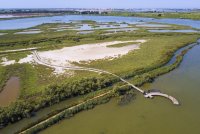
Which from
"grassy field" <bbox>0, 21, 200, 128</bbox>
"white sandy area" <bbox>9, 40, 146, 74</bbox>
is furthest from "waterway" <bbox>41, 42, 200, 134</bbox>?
"white sandy area" <bbox>9, 40, 146, 74</bbox>

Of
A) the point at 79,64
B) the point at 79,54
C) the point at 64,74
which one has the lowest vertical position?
the point at 64,74

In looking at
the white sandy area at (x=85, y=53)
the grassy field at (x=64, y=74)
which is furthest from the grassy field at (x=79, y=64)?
the white sandy area at (x=85, y=53)

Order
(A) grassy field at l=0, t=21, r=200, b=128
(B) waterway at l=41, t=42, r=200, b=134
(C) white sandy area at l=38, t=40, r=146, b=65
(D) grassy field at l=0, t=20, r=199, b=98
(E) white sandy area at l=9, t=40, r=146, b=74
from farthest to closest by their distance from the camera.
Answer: (C) white sandy area at l=38, t=40, r=146, b=65 → (E) white sandy area at l=9, t=40, r=146, b=74 → (D) grassy field at l=0, t=20, r=199, b=98 → (A) grassy field at l=0, t=21, r=200, b=128 → (B) waterway at l=41, t=42, r=200, b=134

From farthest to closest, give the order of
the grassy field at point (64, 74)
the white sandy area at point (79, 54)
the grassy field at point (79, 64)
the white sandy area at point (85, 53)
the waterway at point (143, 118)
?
the white sandy area at point (85, 53) < the white sandy area at point (79, 54) < the grassy field at point (79, 64) < the grassy field at point (64, 74) < the waterway at point (143, 118)

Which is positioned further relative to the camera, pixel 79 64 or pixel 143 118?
pixel 79 64

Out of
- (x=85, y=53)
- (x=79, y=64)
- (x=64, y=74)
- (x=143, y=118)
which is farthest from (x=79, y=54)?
(x=143, y=118)

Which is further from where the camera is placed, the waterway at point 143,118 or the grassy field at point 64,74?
the grassy field at point 64,74

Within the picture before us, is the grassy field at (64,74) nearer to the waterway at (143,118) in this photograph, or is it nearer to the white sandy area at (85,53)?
the white sandy area at (85,53)

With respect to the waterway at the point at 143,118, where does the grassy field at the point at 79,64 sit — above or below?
above

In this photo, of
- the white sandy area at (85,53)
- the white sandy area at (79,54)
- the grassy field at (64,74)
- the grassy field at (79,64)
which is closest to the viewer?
the grassy field at (64,74)

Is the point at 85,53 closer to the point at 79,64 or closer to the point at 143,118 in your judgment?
the point at 79,64

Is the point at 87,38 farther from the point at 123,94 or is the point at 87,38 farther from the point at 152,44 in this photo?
the point at 123,94

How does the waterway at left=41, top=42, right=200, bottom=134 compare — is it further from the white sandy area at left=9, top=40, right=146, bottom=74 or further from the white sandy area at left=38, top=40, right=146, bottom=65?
the white sandy area at left=38, top=40, right=146, bottom=65
